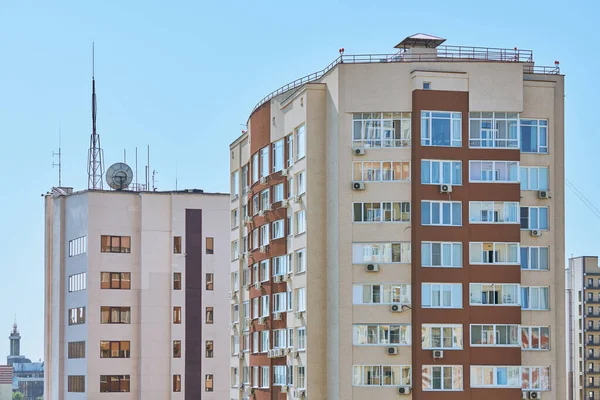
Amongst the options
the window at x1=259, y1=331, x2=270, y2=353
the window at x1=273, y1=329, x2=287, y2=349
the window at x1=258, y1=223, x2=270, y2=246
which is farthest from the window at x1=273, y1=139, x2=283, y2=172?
the window at x1=259, y1=331, x2=270, y2=353

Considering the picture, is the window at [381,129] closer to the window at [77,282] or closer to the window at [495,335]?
the window at [495,335]

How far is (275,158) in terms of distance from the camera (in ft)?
294

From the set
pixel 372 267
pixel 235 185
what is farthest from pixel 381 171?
pixel 235 185

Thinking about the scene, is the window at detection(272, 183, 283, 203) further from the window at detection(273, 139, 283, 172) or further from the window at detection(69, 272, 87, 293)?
the window at detection(69, 272, 87, 293)

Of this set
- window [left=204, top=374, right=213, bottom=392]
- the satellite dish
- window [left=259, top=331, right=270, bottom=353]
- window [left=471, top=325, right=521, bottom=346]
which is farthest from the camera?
the satellite dish

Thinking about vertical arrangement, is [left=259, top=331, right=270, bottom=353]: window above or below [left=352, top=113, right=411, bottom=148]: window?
below

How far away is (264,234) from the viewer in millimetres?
91438

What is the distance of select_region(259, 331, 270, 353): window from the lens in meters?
89.6

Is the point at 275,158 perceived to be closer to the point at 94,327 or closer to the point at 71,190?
the point at 94,327

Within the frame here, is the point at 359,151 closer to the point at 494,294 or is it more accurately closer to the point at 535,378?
the point at 494,294

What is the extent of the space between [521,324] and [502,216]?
6980 mm

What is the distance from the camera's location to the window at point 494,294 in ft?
258

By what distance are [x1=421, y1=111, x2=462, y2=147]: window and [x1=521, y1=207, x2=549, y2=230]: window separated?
6384mm

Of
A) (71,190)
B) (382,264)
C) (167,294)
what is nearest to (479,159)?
(382,264)
